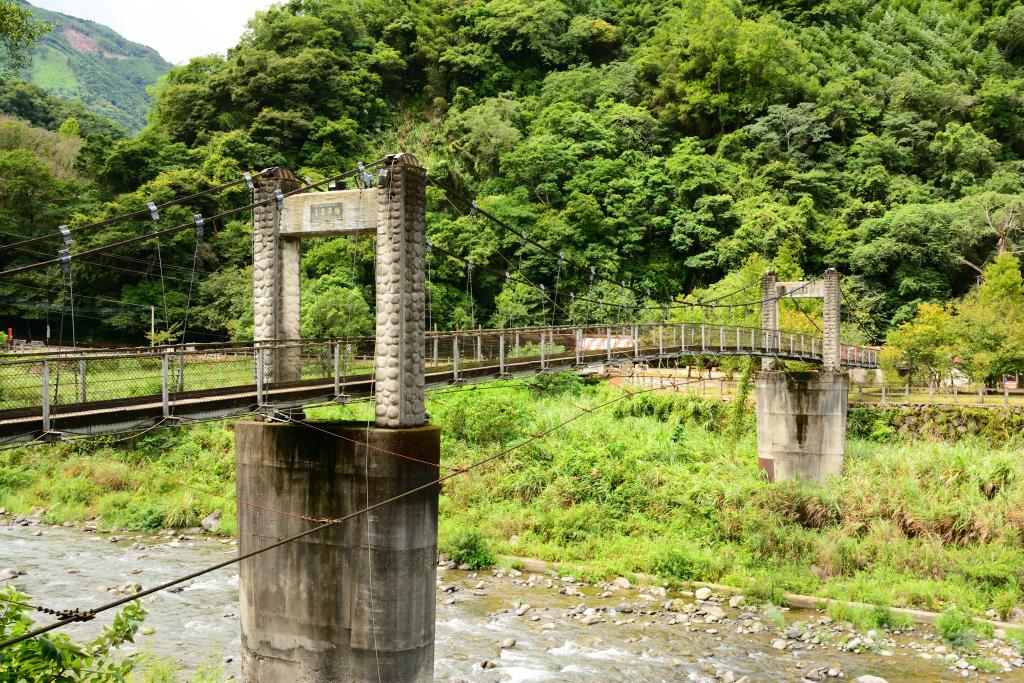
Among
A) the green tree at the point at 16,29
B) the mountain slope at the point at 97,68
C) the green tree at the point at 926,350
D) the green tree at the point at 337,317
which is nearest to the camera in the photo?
the green tree at the point at 16,29

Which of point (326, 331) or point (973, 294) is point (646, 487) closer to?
point (326, 331)

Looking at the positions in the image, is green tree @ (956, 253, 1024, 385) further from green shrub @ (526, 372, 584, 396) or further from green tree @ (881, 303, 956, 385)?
green shrub @ (526, 372, 584, 396)

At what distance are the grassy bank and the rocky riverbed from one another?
3.83 feet

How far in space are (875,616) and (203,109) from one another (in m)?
41.9

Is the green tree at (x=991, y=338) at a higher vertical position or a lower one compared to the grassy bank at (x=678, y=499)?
higher

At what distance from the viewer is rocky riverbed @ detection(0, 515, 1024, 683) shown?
1069 centimetres

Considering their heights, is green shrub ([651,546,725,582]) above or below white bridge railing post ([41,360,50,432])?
below

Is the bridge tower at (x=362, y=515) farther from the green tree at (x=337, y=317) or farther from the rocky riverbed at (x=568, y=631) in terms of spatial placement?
the green tree at (x=337, y=317)

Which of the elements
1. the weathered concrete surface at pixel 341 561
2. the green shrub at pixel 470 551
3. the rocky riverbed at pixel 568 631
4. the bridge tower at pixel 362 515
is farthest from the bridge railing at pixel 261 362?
the green shrub at pixel 470 551

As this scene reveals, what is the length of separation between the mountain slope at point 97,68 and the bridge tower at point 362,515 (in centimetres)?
11579

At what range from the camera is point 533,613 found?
42.1 feet

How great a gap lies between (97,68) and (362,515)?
538 ft

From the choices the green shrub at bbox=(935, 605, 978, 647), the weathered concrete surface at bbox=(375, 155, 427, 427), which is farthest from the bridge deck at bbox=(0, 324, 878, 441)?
the green shrub at bbox=(935, 605, 978, 647)

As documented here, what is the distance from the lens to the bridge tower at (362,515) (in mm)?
7336
